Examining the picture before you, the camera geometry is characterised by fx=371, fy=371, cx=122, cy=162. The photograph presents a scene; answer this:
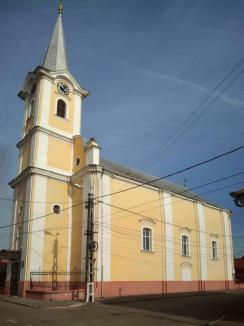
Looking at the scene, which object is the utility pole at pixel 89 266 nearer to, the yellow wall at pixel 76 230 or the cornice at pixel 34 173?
the yellow wall at pixel 76 230

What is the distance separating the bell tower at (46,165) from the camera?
2817 cm

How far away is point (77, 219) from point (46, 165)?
5116 millimetres

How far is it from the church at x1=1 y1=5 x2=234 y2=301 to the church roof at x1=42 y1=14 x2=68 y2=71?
0.41 ft

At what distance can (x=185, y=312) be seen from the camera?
16.2 meters

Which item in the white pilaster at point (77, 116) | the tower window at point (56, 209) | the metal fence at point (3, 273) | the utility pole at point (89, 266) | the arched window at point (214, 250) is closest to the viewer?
the utility pole at point (89, 266)

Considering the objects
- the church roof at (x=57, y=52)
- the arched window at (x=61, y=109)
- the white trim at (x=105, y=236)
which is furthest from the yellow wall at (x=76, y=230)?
the church roof at (x=57, y=52)

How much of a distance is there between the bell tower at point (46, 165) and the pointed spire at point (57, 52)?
0.31ft

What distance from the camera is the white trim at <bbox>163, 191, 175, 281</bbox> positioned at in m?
33.1

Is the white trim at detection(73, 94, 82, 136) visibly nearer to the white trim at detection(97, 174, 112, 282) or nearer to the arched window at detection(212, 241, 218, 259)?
the white trim at detection(97, 174, 112, 282)

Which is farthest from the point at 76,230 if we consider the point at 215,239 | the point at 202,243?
the point at 215,239

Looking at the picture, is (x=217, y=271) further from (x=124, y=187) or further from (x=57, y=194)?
(x=57, y=194)

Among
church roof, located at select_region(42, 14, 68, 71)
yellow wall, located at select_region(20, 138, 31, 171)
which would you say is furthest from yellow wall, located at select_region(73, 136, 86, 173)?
church roof, located at select_region(42, 14, 68, 71)

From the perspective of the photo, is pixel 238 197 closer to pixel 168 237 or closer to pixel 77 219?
pixel 77 219

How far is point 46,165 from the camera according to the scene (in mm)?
30484
